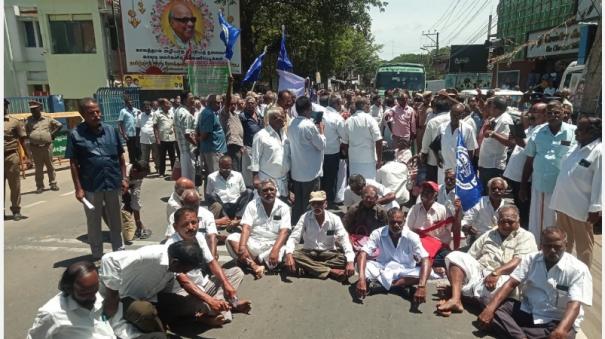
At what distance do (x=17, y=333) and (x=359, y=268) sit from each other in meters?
3.06

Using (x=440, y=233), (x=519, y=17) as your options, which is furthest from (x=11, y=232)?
(x=519, y=17)

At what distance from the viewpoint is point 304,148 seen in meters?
6.03

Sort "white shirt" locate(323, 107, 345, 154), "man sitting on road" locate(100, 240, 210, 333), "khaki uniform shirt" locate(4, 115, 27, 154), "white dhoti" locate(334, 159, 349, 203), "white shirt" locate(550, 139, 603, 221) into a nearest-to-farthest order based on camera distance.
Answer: "man sitting on road" locate(100, 240, 210, 333)
"white shirt" locate(550, 139, 603, 221)
"white shirt" locate(323, 107, 345, 154)
"khaki uniform shirt" locate(4, 115, 27, 154)
"white dhoti" locate(334, 159, 349, 203)

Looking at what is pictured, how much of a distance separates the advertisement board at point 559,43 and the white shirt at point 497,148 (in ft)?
48.7

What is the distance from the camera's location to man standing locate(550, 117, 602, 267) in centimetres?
416

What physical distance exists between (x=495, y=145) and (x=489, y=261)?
244cm

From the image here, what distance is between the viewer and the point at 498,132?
20.0 ft

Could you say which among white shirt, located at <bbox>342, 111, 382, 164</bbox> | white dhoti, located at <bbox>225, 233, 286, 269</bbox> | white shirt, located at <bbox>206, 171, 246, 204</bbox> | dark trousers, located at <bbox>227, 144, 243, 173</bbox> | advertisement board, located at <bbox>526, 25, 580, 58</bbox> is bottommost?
white dhoti, located at <bbox>225, 233, 286, 269</bbox>

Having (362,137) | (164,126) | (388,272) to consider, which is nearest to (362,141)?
(362,137)

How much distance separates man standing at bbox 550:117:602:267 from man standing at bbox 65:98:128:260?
4.61 m

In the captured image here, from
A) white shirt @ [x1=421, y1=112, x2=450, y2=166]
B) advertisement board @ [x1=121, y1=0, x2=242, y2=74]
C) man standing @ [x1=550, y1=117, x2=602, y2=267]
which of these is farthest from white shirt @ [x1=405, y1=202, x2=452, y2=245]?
advertisement board @ [x1=121, y1=0, x2=242, y2=74]

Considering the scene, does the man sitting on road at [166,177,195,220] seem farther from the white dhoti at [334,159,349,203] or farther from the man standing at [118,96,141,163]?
the man standing at [118,96,141,163]

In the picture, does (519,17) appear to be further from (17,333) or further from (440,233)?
(17,333)

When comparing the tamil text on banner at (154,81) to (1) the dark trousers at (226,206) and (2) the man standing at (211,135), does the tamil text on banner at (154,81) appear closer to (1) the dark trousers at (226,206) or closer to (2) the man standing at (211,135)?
(2) the man standing at (211,135)
